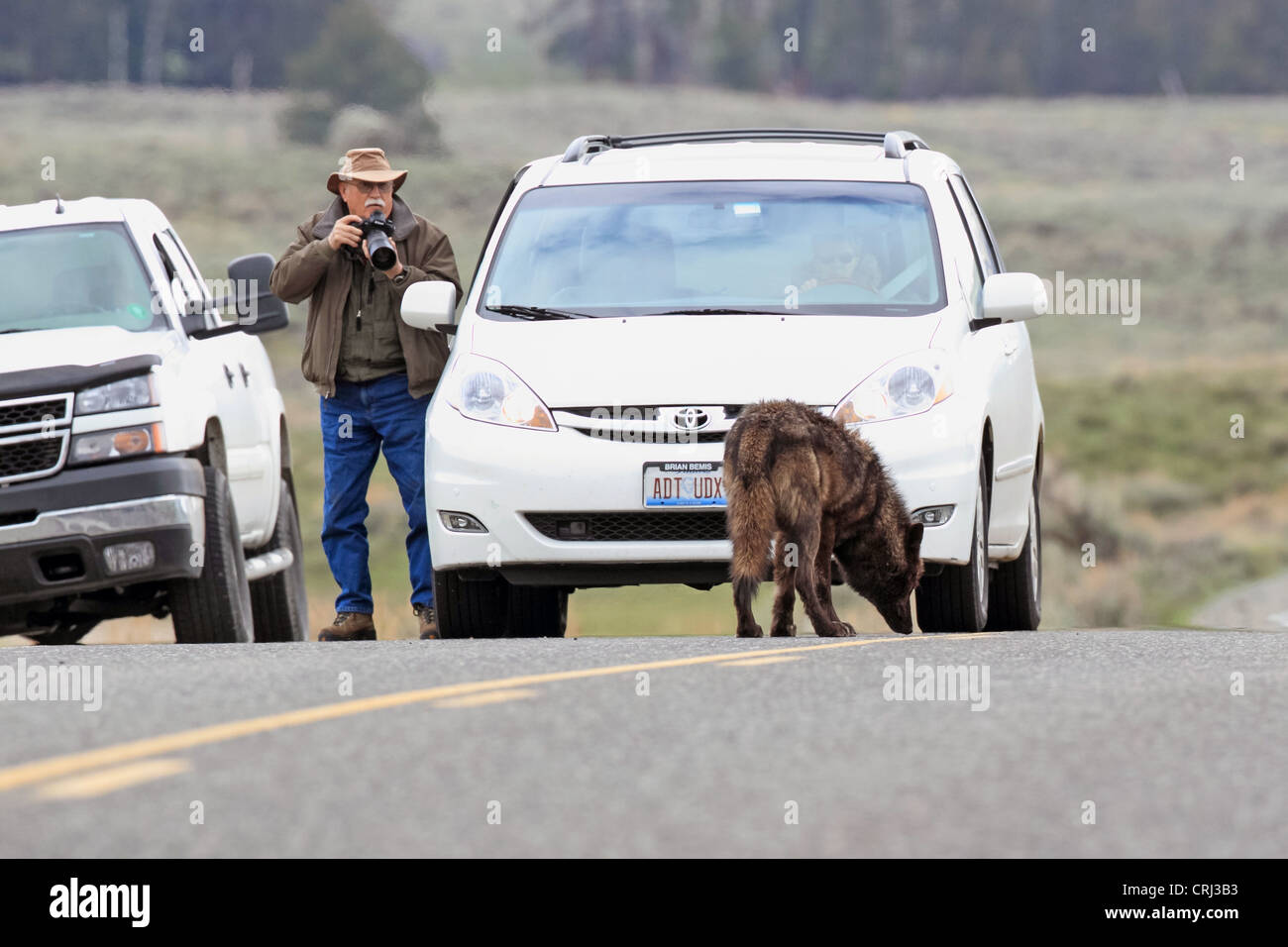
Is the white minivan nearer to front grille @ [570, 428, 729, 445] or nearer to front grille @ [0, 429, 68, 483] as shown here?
front grille @ [570, 428, 729, 445]

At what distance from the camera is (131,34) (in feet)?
324

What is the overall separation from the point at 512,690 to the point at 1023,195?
69241mm

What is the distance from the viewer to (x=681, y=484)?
10.4m

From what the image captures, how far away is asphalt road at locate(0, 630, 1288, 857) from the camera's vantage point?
213 inches

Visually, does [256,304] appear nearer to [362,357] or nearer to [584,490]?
[362,357]

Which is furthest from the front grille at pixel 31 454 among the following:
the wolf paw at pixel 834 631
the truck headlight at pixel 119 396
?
the wolf paw at pixel 834 631

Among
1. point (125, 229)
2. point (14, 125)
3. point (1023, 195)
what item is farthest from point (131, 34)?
point (125, 229)

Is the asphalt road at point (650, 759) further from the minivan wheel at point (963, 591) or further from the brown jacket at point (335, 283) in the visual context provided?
the brown jacket at point (335, 283)

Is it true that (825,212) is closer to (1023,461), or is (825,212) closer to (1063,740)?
(1023,461)

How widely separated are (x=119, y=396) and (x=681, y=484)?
237 centimetres

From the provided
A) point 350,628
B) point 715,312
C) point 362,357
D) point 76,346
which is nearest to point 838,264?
point 715,312

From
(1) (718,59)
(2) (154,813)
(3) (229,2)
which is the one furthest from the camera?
(1) (718,59)

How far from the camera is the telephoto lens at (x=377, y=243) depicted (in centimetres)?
1181

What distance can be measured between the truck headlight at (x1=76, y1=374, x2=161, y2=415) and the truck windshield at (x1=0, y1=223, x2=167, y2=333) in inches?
32.1
